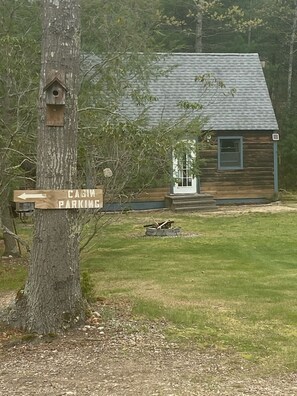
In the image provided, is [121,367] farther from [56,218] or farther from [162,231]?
[162,231]

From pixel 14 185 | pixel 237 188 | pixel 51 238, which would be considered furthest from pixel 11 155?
pixel 237 188

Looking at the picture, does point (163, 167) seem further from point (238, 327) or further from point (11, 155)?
point (238, 327)

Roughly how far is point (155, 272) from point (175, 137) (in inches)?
88.2

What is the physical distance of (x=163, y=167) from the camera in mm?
9664

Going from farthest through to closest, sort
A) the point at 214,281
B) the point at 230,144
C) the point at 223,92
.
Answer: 1. the point at 230,144
2. the point at 223,92
3. the point at 214,281

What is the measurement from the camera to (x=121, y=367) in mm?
5633

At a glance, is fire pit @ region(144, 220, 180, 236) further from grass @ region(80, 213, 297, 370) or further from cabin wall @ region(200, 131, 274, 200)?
cabin wall @ region(200, 131, 274, 200)

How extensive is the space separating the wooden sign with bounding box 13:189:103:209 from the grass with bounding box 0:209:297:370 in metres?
1.58

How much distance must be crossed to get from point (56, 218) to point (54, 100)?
1.21 m

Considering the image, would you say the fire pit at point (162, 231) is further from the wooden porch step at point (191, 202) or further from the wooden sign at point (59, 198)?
the wooden sign at point (59, 198)

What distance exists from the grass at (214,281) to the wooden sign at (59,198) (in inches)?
62.3

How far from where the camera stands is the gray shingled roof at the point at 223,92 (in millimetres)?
22984

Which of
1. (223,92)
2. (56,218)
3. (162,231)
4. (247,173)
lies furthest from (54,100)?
(247,173)

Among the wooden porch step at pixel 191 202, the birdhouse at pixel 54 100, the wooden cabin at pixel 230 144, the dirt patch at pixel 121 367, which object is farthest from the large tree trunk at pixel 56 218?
the wooden cabin at pixel 230 144
